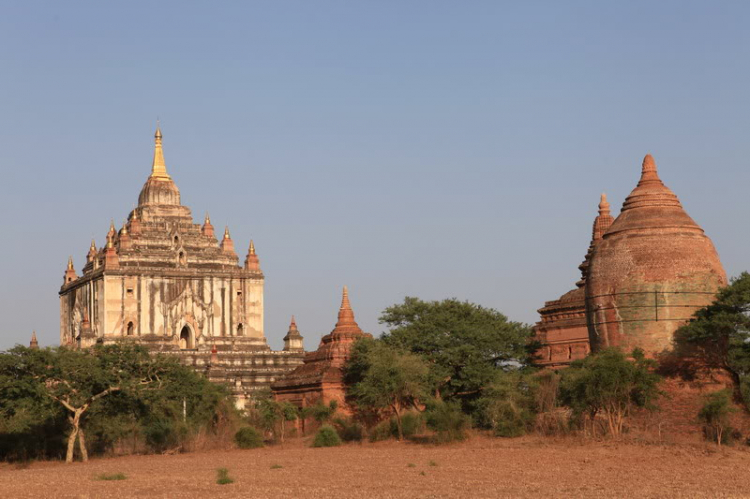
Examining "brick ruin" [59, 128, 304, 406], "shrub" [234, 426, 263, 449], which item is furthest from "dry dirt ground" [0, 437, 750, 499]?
"brick ruin" [59, 128, 304, 406]

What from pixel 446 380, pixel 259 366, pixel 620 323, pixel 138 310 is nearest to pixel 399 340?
pixel 446 380

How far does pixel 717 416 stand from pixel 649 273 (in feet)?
16.7

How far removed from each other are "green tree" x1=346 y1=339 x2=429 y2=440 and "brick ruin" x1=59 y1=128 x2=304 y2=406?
26.5 meters

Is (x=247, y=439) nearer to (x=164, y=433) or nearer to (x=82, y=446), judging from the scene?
(x=164, y=433)

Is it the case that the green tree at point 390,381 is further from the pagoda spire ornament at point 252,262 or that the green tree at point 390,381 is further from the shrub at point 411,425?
the pagoda spire ornament at point 252,262

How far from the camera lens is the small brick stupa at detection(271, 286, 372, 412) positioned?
52812mm

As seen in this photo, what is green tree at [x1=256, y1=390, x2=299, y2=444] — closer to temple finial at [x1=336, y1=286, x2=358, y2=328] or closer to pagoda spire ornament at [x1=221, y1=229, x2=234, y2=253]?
temple finial at [x1=336, y1=286, x2=358, y2=328]

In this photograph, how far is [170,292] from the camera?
81.6 metres

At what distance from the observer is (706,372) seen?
1598 inches

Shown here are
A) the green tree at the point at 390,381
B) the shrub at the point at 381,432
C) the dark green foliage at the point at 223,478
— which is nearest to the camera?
the dark green foliage at the point at 223,478

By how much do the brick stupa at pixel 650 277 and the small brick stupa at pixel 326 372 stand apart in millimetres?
12575

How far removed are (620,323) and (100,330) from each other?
143ft

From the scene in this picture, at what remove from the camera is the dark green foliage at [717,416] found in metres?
38.8

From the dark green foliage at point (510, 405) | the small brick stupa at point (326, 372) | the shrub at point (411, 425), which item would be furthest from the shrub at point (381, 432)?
the small brick stupa at point (326, 372)
